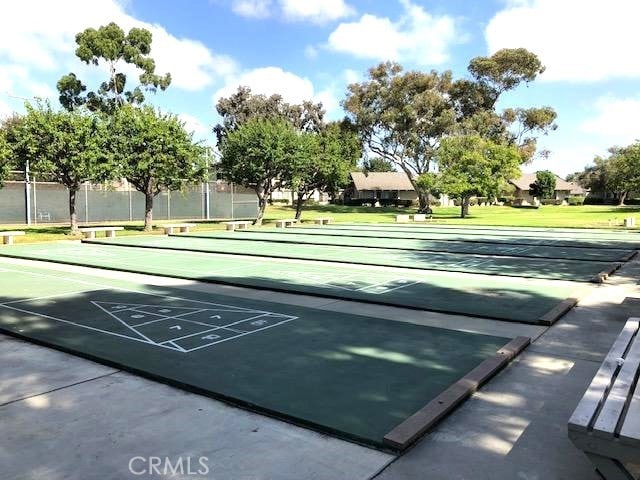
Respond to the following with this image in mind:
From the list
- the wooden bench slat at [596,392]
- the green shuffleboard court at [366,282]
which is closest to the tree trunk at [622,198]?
the green shuffleboard court at [366,282]

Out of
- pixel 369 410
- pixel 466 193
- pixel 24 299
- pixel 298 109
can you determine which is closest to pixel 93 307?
pixel 24 299

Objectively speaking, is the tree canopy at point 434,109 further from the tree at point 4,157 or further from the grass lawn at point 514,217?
the tree at point 4,157

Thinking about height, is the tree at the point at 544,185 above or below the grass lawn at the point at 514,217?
above

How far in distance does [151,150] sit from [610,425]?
27.6 meters

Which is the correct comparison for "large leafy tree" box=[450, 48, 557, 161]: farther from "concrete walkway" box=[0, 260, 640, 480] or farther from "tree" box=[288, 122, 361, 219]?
"concrete walkway" box=[0, 260, 640, 480]

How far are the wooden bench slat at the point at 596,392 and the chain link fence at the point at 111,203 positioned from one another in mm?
28448

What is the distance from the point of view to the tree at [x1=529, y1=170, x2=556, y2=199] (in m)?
90.7

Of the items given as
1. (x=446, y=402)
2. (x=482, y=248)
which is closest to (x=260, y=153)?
(x=482, y=248)

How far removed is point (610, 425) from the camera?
305 cm

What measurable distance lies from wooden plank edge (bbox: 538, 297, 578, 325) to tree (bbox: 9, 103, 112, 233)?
21884 millimetres

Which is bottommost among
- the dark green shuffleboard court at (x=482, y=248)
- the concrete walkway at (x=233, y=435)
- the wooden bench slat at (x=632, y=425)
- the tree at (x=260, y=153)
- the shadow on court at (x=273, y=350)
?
the concrete walkway at (x=233, y=435)

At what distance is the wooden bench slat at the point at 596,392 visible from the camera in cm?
313

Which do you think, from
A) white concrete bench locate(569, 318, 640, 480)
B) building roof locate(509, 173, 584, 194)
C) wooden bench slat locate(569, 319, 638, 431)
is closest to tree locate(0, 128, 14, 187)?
wooden bench slat locate(569, 319, 638, 431)

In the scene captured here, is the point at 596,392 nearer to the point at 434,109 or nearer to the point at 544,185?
the point at 434,109
